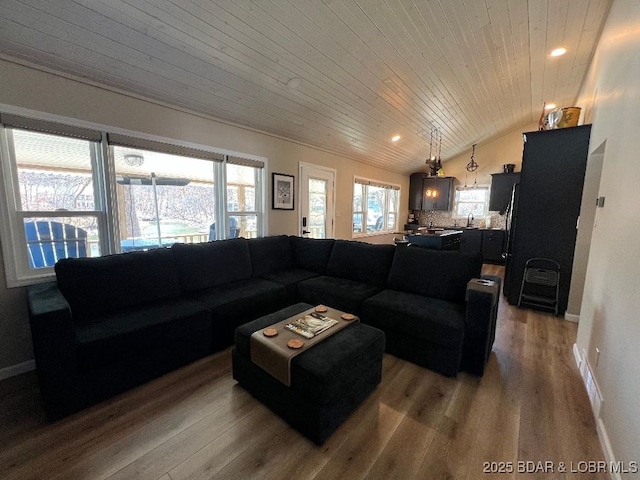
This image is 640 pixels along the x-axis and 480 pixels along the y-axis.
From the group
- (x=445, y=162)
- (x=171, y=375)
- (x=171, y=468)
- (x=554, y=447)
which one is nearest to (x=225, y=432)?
(x=171, y=468)

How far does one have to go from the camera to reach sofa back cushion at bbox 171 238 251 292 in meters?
2.65

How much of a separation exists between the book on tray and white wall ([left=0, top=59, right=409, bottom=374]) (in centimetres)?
214

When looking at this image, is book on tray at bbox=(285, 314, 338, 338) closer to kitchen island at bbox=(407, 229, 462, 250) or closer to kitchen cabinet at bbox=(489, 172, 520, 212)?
kitchen island at bbox=(407, 229, 462, 250)

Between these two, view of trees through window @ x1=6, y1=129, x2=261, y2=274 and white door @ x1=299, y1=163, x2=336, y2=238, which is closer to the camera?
view of trees through window @ x1=6, y1=129, x2=261, y2=274

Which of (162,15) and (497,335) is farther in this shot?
(497,335)

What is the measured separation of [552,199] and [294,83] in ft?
11.3

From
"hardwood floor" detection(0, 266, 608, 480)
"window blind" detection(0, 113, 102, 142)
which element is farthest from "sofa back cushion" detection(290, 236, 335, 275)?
"window blind" detection(0, 113, 102, 142)

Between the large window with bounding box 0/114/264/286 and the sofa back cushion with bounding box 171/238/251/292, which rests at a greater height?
the large window with bounding box 0/114/264/286

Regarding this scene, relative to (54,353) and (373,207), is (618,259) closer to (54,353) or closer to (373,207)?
(54,353)

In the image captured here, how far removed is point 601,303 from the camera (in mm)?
1845

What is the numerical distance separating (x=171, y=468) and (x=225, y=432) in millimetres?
295

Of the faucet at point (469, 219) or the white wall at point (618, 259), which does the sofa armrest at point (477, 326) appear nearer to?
the white wall at point (618, 259)

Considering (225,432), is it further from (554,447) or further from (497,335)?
(497,335)

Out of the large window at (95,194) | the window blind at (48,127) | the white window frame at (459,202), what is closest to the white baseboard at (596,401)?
the large window at (95,194)
